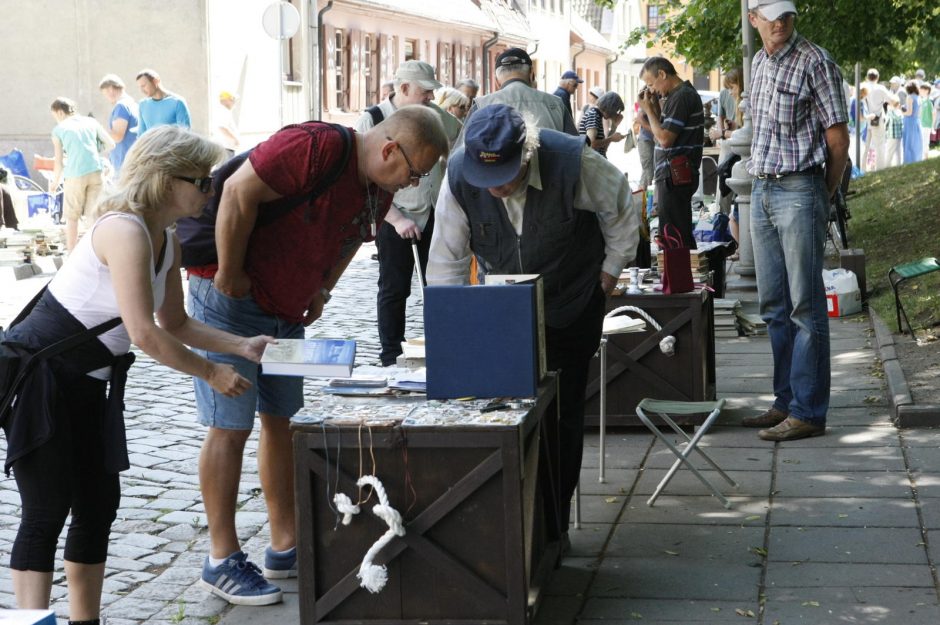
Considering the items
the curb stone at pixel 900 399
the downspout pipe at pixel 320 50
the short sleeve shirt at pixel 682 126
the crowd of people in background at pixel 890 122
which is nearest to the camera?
the curb stone at pixel 900 399

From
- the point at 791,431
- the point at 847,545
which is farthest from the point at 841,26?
the point at 847,545

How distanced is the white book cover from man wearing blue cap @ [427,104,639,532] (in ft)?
3.09

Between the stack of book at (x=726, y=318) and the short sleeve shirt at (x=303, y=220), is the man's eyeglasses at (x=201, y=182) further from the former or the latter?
the stack of book at (x=726, y=318)

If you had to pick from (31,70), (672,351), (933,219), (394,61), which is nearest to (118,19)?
(31,70)

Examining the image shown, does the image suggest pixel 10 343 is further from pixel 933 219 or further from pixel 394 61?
pixel 394 61

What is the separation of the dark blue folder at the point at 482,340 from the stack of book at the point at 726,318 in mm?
6431

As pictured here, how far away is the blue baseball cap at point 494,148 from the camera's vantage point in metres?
4.72

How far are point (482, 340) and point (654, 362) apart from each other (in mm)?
3237

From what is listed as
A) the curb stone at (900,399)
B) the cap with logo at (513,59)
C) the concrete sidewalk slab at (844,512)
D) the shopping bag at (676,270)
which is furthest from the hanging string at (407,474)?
the cap with logo at (513,59)

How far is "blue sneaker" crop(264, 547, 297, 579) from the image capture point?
5.14m

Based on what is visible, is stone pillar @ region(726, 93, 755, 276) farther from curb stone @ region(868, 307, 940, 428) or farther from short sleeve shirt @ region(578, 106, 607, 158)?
short sleeve shirt @ region(578, 106, 607, 158)

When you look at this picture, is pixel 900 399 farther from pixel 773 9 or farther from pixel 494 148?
pixel 494 148

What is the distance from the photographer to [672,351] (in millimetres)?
7293

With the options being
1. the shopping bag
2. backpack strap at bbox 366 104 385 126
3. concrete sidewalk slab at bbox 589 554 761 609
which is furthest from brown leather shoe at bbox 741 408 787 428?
backpack strap at bbox 366 104 385 126
